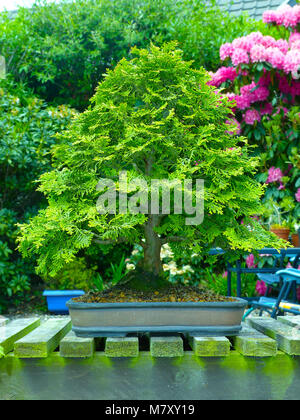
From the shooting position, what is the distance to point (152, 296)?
193cm

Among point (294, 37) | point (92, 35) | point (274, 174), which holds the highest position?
point (92, 35)

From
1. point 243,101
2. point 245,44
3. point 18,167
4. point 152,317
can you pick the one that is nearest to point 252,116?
point 243,101

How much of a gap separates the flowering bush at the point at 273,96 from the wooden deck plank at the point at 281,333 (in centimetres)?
279

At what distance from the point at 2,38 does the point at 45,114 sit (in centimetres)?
134

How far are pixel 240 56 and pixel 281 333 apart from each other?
383 cm

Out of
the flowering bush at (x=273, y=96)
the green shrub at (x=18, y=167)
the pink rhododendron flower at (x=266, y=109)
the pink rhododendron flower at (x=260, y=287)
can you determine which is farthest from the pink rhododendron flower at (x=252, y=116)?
the green shrub at (x=18, y=167)

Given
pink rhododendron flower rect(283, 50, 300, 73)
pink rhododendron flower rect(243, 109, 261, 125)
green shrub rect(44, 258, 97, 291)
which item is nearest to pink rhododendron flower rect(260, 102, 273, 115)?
pink rhododendron flower rect(243, 109, 261, 125)

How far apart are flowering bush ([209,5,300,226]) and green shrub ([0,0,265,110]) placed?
1.99 ft

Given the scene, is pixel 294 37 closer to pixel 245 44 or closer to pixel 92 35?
pixel 245 44

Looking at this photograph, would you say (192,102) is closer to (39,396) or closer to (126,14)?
(39,396)

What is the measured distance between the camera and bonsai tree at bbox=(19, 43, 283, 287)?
1.85 meters

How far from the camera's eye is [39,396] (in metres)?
1.34

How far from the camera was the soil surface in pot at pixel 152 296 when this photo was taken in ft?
6.19
